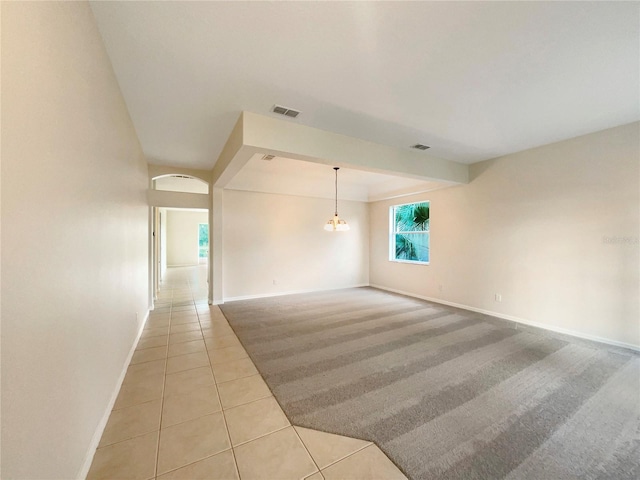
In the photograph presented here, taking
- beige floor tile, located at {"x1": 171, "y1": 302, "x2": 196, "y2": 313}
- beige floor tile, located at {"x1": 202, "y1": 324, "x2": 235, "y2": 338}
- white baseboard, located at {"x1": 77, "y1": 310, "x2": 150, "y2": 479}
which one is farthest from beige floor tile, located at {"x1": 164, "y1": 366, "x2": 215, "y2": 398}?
beige floor tile, located at {"x1": 171, "y1": 302, "x2": 196, "y2": 313}

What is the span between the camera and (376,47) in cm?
178

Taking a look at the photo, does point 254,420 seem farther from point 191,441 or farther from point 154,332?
point 154,332

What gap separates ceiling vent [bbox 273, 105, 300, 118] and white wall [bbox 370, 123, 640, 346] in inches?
149

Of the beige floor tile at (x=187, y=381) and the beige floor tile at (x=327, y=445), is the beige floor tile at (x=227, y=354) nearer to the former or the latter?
the beige floor tile at (x=187, y=381)

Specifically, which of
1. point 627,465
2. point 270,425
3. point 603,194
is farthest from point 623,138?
point 270,425

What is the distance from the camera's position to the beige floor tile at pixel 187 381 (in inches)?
85.9

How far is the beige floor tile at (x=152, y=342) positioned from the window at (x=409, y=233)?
5.26 m

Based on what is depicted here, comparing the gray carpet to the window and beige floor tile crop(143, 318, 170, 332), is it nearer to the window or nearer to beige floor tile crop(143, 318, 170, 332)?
beige floor tile crop(143, 318, 170, 332)

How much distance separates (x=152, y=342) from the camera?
3209 millimetres

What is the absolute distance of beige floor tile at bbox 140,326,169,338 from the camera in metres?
3.45

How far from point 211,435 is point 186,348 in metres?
1.64

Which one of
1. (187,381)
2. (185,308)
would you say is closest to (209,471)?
(187,381)

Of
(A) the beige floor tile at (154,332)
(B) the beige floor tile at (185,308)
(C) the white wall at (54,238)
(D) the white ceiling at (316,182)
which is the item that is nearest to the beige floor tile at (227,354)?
(C) the white wall at (54,238)

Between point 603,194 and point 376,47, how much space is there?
3.79m
